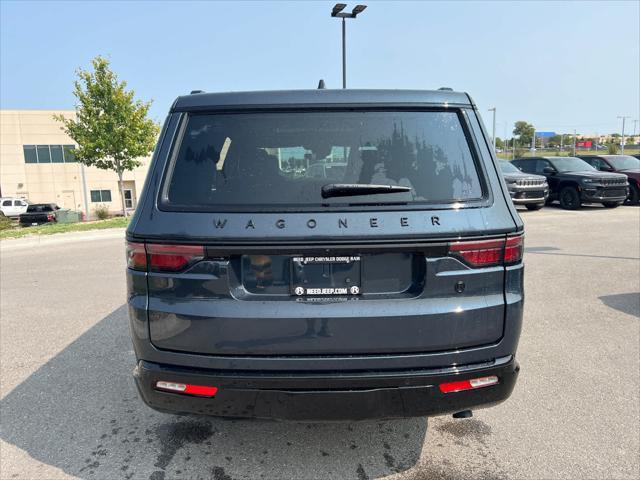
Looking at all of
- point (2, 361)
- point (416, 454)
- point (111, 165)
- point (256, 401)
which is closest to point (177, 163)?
point (256, 401)

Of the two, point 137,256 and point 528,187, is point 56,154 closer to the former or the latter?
point 528,187

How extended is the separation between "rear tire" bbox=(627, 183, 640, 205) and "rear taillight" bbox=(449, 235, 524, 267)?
1960cm

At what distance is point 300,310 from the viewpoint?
213 centimetres

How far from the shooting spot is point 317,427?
306 cm

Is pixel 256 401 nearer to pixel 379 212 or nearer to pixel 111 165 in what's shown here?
pixel 379 212

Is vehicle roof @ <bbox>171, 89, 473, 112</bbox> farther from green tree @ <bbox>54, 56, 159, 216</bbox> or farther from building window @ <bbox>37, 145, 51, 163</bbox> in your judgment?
building window @ <bbox>37, 145, 51, 163</bbox>

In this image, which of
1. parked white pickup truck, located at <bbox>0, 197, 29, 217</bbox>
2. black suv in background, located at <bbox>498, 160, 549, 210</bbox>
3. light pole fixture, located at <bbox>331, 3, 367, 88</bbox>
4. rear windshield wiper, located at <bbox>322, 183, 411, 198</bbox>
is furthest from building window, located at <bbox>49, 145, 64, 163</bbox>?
rear windshield wiper, located at <bbox>322, 183, 411, 198</bbox>

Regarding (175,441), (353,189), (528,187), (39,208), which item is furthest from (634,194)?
(39,208)

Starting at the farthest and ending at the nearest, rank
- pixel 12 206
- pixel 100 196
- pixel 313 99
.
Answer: pixel 100 196, pixel 12 206, pixel 313 99

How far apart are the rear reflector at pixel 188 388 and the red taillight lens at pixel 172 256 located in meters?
0.55

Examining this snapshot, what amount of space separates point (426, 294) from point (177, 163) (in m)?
1.34

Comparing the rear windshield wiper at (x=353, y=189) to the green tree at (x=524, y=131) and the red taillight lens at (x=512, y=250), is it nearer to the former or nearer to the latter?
the red taillight lens at (x=512, y=250)

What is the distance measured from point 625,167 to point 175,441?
21396mm

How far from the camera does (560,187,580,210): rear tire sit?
16797 millimetres
